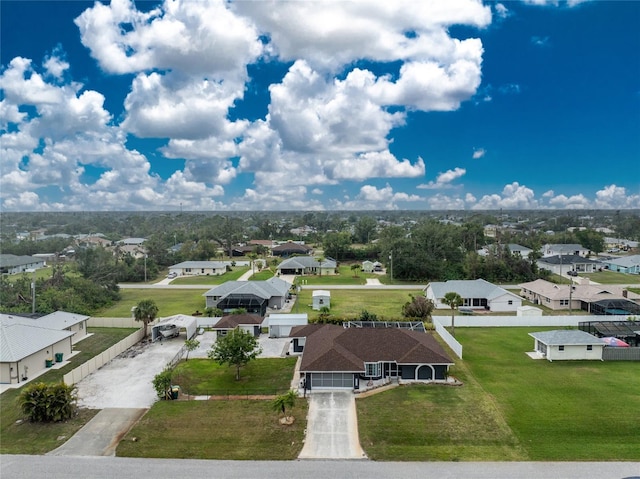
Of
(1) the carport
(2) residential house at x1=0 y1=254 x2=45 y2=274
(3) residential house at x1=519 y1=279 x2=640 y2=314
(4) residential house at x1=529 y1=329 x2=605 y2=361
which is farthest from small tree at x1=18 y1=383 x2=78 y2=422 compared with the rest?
(2) residential house at x1=0 y1=254 x2=45 y2=274

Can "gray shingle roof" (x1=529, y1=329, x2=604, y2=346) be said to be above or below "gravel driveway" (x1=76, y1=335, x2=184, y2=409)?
above

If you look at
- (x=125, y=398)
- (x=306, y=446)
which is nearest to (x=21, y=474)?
(x=125, y=398)

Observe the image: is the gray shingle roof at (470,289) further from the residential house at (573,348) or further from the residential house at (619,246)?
the residential house at (619,246)

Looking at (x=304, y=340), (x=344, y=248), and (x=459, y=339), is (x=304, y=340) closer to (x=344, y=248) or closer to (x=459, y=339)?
(x=459, y=339)

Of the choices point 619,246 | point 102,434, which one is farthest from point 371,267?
point 619,246

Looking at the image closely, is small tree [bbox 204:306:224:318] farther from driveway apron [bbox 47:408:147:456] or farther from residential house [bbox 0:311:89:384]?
driveway apron [bbox 47:408:147:456]

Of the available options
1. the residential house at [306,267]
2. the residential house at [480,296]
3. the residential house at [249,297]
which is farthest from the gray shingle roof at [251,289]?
the residential house at [306,267]
